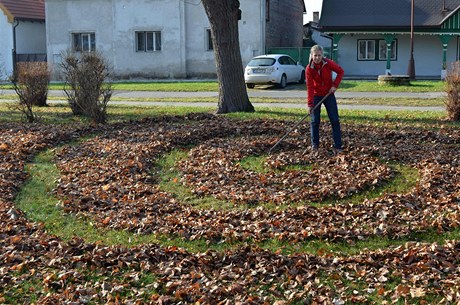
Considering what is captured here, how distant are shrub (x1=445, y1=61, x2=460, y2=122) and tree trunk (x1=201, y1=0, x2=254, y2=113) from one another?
16.2 ft

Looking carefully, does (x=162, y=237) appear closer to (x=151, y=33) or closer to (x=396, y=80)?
(x=396, y=80)

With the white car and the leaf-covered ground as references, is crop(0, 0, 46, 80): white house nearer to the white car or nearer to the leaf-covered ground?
the white car

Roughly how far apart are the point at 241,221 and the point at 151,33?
32379mm

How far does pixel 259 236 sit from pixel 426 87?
72.5ft

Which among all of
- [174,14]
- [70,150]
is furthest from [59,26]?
[70,150]

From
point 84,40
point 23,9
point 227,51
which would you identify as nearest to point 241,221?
point 227,51

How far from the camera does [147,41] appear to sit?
3922cm

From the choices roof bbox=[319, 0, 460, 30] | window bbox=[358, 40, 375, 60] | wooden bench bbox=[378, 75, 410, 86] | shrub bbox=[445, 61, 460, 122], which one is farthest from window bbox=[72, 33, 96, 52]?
shrub bbox=[445, 61, 460, 122]

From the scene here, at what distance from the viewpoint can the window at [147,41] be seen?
39.0 metres

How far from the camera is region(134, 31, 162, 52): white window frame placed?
128 feet

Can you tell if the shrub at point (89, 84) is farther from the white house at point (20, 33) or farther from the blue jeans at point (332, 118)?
the white house at point (20, 33)

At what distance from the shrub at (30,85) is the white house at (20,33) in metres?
20.7

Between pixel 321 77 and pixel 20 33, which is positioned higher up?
pixel 20 33

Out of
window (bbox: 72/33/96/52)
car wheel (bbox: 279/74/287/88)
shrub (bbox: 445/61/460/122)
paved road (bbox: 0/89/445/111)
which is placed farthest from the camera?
window (bbox: 72/33/96/52)
